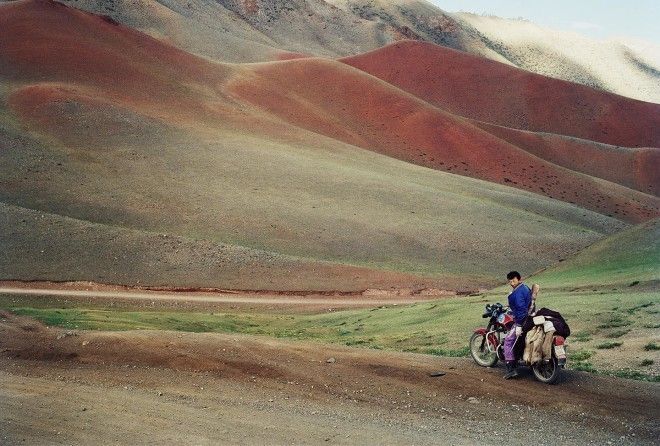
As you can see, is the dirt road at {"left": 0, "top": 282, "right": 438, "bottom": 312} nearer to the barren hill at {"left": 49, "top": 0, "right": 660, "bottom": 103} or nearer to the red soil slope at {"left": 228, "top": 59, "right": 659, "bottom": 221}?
the red soil slope at {"left": 228, "top": 59, "right": 659, "bottom": 221}

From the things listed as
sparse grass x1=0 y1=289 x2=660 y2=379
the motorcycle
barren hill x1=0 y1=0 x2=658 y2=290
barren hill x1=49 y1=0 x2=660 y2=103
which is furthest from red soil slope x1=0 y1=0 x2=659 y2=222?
the motorcycle

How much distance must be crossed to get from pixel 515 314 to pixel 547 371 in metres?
1.36

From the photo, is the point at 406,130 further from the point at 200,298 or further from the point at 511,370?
the point at 511,370

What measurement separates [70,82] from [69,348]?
192ft

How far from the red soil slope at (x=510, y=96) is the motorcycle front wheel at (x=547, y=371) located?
110 meters

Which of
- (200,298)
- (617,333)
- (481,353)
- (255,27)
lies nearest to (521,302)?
(481,353)

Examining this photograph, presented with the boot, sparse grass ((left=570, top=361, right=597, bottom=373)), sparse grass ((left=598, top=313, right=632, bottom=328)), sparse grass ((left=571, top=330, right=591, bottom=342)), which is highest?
sparse grass ((left=598, top=313, right=632, bottom=328))

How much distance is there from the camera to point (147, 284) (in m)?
42.2

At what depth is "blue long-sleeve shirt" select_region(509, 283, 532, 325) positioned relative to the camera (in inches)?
662

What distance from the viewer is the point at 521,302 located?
16812mm

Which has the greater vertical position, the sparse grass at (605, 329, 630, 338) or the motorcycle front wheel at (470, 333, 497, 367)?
the sparse grass at (605, 329, 630, 338)

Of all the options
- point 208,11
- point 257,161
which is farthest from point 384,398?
point 208,11

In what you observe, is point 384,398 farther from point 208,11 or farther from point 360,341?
point 208,11

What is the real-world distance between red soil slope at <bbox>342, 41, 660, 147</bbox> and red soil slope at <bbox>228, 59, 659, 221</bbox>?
27.1 m
